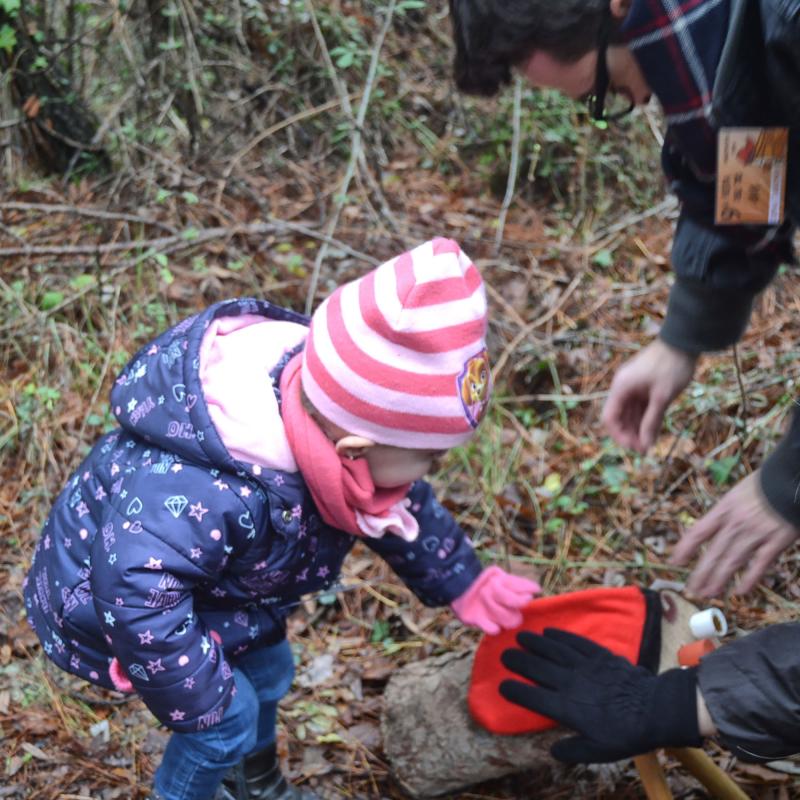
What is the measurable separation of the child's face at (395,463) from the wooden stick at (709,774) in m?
1.03

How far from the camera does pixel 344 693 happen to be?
2910 mm

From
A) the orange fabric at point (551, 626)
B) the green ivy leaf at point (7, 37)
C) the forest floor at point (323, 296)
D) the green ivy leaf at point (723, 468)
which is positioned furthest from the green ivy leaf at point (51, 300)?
the green ivy leaf at point (723, 468)

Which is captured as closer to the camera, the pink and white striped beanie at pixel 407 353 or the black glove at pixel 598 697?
the pink and white striped beanie at pixel 407 353

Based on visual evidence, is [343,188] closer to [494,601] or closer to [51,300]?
[51,300]

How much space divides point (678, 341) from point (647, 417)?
0.21 metres

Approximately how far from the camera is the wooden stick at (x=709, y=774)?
2314 mm

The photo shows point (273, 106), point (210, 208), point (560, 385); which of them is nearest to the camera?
point (560, 385)

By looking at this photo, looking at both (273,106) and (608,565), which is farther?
(273,106)

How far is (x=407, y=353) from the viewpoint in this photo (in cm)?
182

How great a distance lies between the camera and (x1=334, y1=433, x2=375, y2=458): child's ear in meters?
1.89

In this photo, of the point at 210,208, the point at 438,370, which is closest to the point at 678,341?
the point at 438,370

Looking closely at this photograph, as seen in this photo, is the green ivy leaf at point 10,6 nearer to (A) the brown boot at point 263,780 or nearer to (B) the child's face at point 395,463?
(B) the child's face at point 395,463

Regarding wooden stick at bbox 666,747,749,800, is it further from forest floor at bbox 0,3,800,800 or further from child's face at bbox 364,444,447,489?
child's face at bbox 364,444,447,489

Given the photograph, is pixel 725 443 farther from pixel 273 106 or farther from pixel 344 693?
pixel 273 106
